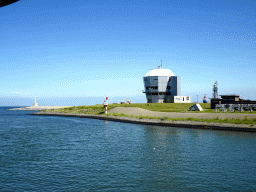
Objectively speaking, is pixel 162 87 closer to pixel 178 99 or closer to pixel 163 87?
pixel 163 87

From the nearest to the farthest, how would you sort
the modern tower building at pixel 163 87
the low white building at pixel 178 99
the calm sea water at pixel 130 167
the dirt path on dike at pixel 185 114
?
the calm sea water at pixel 130 167 → the dirt path on dike at pixel 185 114 → the low white building at pixel 178 99 → the modern tower building at pixel 163 87

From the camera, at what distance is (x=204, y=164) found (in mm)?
21672

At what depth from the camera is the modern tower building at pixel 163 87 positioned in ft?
387

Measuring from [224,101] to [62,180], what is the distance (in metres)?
66.6

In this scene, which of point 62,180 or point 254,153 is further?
point 254,153

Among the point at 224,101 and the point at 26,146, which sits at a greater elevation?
the point at 224,101

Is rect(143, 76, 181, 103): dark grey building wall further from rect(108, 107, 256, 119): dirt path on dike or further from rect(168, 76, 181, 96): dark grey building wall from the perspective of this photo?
rect(108, 107, 256, 119): dirt path on dike

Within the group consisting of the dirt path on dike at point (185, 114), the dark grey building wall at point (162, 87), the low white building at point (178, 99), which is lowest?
the dirt path on dike at point (185, 114)

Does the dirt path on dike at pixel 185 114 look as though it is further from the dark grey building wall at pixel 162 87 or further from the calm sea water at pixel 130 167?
the dark grey building wall at pixel 162 87

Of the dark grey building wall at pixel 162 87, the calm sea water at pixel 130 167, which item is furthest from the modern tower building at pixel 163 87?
the calm sea water at pixel 130 167

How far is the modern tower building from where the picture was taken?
117938 millimetres

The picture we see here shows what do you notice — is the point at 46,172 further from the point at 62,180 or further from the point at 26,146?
the point at 26,146

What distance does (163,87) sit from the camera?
118 m

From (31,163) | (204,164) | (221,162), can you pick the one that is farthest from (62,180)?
(221,162)
